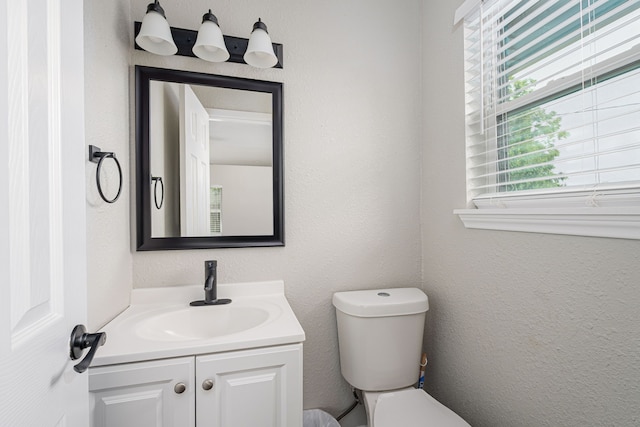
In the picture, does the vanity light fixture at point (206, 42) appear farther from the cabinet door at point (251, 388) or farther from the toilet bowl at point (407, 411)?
the toilet bowl at point (407, 411)

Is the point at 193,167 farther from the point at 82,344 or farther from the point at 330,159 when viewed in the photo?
the point at 82,344

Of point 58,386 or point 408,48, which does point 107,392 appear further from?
point 408,48

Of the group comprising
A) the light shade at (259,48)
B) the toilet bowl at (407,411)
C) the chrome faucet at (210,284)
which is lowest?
the toilet bowl at (407,411)

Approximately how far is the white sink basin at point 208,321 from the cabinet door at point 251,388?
224 millimetres

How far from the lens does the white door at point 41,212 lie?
43 cm

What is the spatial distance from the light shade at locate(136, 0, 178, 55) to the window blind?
1.20 meters

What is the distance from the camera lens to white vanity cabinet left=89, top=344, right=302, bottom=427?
84 cm

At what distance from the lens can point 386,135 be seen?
157 cm

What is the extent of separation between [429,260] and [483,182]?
0.48m

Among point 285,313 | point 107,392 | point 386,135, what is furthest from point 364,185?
point 107,392

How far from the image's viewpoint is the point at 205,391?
0.90m

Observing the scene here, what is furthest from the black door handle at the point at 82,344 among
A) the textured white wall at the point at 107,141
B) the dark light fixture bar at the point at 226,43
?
the dark light fixture bar at the point at 226,43

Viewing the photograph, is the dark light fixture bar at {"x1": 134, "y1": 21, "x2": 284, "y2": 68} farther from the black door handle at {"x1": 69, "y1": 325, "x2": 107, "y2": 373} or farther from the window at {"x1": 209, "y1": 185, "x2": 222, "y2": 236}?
the black door handle at {"x1": 69, "y1": 325, "x2": 107, "y2": 373}

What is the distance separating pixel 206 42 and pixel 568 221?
1374 millimetres
